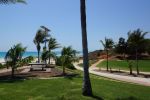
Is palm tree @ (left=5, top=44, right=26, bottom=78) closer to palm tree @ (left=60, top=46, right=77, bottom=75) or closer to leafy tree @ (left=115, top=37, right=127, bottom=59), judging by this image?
palm tree @ (left=60, top=46, right=77, bottom=75)

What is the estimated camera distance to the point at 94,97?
54.2ft

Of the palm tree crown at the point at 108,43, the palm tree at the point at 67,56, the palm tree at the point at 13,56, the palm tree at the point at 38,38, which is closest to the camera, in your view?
the palm tree at the point at 13,56

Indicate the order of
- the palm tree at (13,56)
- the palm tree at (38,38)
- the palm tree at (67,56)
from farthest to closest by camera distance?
the palm tree at (38,38) < the palm tree at (67,56) < the palm tree at (13,56)

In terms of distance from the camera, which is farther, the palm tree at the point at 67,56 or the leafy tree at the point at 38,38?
the leafy tree at the point at 38,38

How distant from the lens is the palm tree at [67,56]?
1272 inches

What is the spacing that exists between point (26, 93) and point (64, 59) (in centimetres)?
1494

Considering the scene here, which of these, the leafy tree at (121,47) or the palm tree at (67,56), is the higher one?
the leafy tree at (121,47)

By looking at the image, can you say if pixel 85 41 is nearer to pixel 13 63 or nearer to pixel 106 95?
pixel 106 95

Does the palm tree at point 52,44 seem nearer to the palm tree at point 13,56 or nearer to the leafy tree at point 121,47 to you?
the leafy tree at point 121,47

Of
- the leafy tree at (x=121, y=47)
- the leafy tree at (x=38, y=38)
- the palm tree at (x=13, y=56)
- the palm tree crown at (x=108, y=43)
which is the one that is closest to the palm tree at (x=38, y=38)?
the leafy tree at (x=38, y=38)

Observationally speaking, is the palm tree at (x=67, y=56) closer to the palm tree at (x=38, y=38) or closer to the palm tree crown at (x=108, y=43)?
the palm tree crown at (x=108, y=43)

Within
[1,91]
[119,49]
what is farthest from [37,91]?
[119,49]

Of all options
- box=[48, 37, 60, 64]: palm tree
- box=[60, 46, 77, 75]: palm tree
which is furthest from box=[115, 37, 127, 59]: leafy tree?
box=[60, 46, 77, 75]: palm tree

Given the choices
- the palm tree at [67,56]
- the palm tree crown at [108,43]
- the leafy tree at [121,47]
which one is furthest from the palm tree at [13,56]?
the leafy tree at [121,47]
